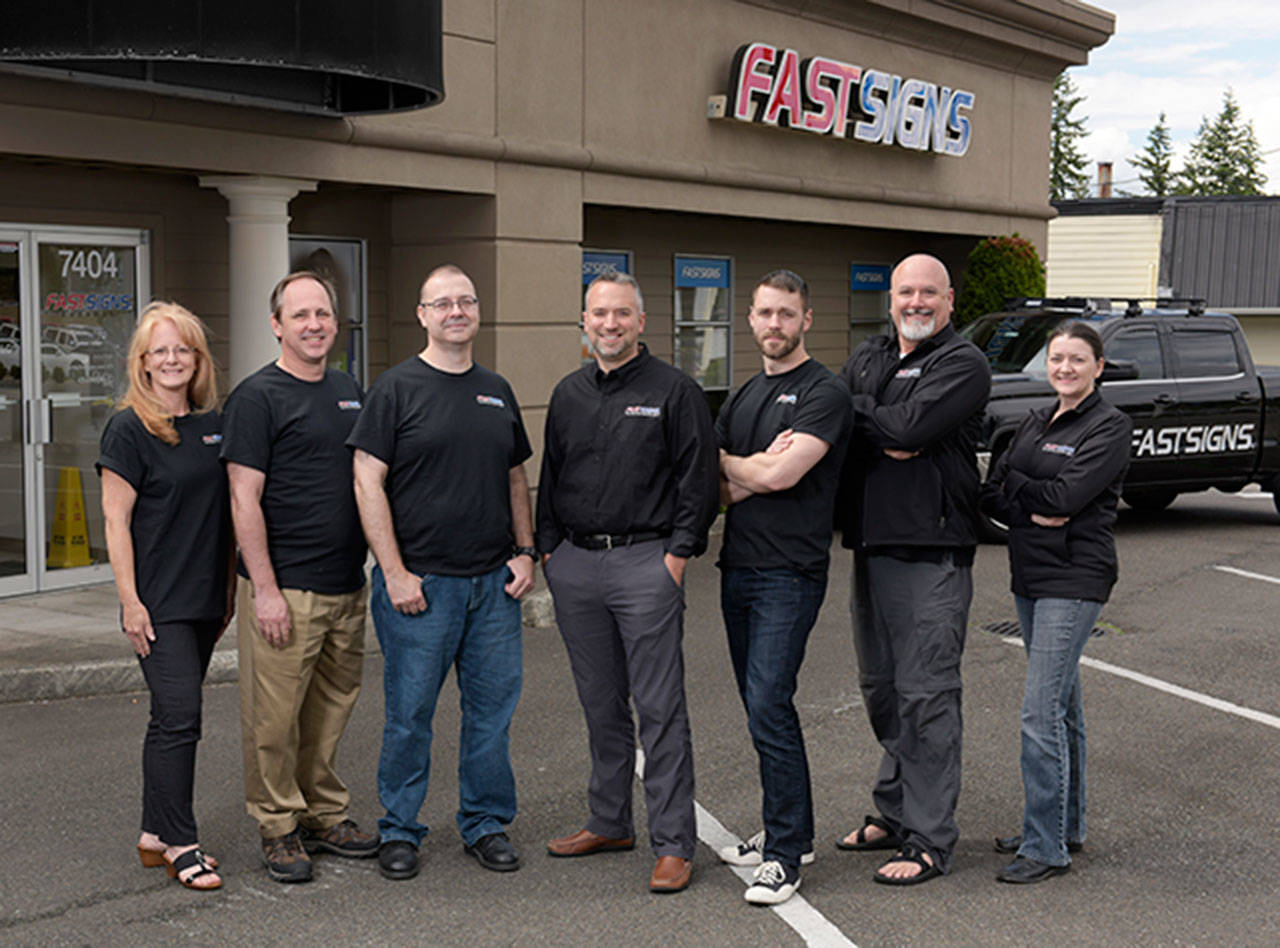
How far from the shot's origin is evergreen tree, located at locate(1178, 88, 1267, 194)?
90812mm

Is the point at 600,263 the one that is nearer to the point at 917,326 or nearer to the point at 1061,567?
the point at 917,326

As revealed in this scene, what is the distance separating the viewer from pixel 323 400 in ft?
16.1

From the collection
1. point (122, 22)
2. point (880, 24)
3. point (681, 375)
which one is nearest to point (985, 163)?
point (880, 24)

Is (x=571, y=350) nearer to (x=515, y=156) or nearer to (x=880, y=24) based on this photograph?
(x=515, y=156)

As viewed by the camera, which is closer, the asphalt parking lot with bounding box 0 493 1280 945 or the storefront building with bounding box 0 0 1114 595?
the asphalt parking lot with bounding box 0 493 1280 945

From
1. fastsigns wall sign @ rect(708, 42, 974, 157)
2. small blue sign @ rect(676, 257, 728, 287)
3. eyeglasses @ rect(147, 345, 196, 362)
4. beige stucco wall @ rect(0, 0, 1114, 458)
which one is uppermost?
fastsigns wall sign @ rect(708, 42, 974, 157)

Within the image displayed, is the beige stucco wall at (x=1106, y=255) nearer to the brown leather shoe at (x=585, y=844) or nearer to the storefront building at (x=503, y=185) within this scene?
the storefront building at (x=503, y=185)

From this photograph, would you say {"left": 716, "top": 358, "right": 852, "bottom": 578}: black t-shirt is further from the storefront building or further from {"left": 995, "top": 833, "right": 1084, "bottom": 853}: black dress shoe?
the storefront building

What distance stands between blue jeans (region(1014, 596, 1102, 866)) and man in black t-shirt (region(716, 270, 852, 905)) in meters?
0.79

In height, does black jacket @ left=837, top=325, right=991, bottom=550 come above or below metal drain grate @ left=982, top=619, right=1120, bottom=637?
above

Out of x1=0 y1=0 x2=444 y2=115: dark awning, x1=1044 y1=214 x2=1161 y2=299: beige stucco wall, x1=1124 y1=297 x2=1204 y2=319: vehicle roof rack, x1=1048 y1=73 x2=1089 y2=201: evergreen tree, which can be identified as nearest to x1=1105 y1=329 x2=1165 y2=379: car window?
x1=1124 y1=297 x2=1204 y2=319: vehicle roof rack

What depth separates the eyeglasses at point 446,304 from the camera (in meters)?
4.88

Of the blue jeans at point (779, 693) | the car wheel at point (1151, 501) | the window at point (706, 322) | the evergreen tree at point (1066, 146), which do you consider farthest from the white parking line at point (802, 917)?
the evergreen tree at point (1066, 146)

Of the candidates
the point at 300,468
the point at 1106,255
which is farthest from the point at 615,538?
the point at 1106,255
